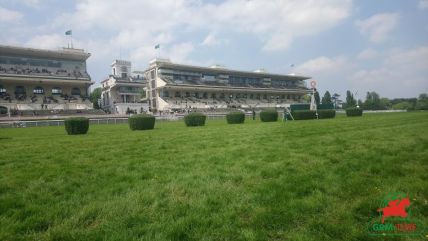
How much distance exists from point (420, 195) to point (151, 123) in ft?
63.6

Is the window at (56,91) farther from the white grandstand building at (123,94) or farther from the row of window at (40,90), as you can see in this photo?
the white grandstand building at (123,94)

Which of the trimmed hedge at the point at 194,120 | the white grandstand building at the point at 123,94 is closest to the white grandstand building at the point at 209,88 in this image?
the white grandstand building at the point at 123,94

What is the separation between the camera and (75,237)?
3.04m

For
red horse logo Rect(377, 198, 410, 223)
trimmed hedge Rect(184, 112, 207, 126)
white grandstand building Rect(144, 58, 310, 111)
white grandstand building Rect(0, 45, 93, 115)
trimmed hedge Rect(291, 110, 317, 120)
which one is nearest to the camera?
red horse logo Rect(377, 198, 410, 223)

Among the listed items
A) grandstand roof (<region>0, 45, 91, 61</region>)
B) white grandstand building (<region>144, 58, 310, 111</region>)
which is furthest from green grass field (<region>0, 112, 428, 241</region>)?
grandstand roof (<region>0, 45, 91, 61</region>)

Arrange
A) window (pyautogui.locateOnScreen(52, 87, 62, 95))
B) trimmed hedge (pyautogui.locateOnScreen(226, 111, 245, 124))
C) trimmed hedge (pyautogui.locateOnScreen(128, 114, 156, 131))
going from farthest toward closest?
1. window (pyautogui.locateOnScreen(52, 87, 62, 95))
2. trimmed hedge (pyautogui.locateOnScreen(226, 111, 245, 124))
3. trimmed hedge (pyautogui.locateOnScreen(128, 114, 156, 131))

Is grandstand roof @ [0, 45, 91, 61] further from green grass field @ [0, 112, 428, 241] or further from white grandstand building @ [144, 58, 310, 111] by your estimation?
green grass field @ [0, 112, 428, 241]

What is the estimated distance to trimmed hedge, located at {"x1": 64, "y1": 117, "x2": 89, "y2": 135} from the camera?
691 inches

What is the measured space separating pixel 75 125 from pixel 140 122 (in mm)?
4701

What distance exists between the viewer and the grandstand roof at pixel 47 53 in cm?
5431

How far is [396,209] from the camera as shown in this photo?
11.4 feet

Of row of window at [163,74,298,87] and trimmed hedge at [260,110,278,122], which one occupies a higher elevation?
row of window at [163,74,298,87]

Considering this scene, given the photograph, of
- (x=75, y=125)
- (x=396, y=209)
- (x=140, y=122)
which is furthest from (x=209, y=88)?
(x=396, y=209)

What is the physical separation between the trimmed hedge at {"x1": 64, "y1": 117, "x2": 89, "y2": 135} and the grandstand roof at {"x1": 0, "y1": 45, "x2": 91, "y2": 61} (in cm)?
4873
